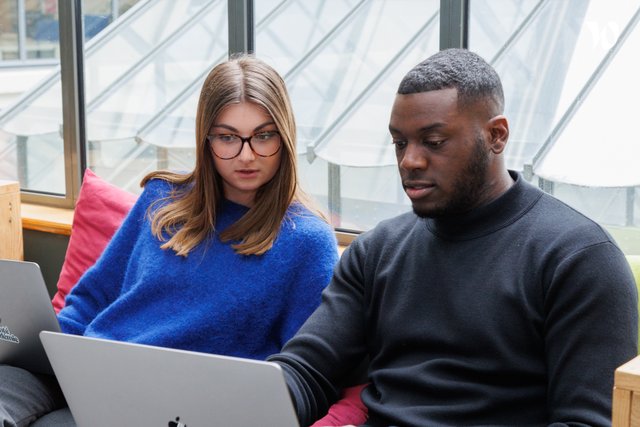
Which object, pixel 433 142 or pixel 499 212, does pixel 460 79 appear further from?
pixel 499 212

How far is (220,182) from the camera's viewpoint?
2.12 meters

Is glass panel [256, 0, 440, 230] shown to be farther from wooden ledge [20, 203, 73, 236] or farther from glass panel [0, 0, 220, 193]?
wooden ledge [20, 203, 73, 236]

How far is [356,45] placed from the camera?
15.9ft

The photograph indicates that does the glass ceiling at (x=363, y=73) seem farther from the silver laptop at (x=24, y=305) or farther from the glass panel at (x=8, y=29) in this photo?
the silver laptop at (x=24, y=305)

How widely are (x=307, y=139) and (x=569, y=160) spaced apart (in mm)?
1348

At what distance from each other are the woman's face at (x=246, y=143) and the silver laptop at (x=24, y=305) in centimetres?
45

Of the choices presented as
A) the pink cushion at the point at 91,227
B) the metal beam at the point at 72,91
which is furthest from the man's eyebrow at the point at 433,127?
the metal beam at the point at 72,91

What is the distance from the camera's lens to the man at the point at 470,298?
1.42 metres

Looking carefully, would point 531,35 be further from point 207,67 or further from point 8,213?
point 8,213

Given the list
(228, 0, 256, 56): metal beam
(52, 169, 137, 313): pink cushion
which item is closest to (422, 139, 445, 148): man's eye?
(52, 169, 137, 313): pink cushion

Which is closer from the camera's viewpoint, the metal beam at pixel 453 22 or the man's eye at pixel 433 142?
the man's eye at pixel 433 142

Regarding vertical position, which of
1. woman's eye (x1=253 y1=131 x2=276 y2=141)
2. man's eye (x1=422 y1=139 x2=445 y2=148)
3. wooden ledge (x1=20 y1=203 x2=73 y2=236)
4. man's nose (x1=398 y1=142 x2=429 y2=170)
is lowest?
wooden ledge (x1=20 y1=203 x2=73 y2=236)

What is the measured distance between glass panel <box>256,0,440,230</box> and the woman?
1.70m

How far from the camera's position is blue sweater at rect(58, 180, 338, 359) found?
198cm
